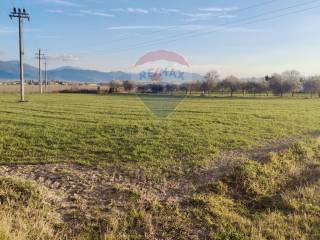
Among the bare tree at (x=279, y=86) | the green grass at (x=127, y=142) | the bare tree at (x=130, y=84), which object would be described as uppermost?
the bare tree at (x=279, y=86)

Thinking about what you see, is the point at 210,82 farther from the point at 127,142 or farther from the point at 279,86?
the point at 127,142

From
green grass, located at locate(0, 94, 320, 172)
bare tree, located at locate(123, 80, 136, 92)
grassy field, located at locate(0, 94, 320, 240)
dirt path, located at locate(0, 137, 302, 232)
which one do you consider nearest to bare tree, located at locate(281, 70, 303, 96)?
bare tree, located at locate(123, 80, 136, 92)

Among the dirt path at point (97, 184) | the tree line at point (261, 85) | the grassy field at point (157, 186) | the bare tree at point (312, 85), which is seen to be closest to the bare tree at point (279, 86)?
the tree line at point (261, 85)

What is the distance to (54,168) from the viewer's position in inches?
340

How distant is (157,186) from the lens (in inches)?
304

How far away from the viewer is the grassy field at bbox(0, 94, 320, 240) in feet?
18.9

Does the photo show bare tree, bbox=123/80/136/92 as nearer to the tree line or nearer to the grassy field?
the grassy field

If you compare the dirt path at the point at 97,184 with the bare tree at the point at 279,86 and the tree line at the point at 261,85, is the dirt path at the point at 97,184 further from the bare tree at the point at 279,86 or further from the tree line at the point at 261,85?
the bare tree at the point at 279,86

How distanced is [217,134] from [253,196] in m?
6.74

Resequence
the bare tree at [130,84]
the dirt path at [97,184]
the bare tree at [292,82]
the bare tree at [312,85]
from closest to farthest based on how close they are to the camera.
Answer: the dirt path at [97,184]
the bare tree at [130,84]
the bare tree at [312,85]
the bare tree at [292,82]

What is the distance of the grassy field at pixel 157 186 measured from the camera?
5750 mm

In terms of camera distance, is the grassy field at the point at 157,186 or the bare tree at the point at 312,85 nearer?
the grassy field at the point at 157,186

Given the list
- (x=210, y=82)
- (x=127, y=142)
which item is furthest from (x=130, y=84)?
(x=210, y=82)

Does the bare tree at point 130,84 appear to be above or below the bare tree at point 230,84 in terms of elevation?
below
